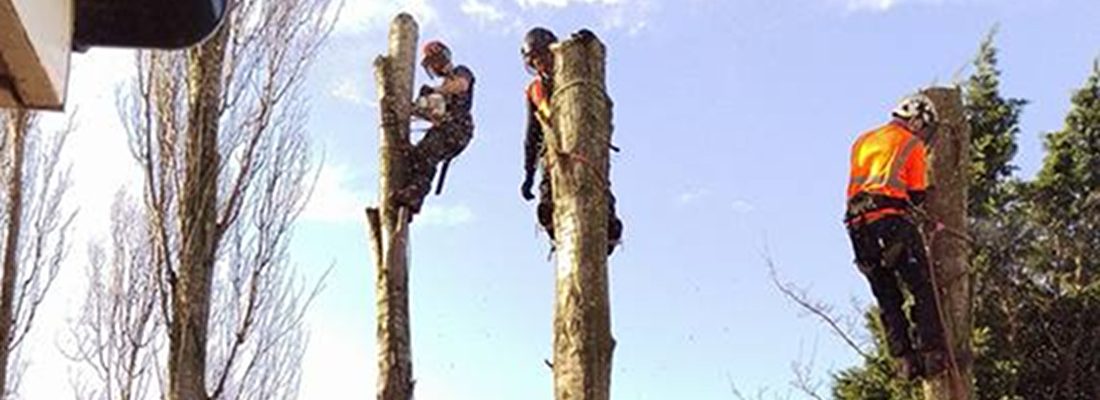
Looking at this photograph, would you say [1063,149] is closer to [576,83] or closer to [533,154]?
[533,154]

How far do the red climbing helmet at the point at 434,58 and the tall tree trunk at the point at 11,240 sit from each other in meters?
5.46

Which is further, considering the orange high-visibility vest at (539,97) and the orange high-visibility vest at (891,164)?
the orange high-visibility vest at (539,97)

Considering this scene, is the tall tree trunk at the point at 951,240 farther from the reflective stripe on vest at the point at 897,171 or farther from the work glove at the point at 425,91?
the work glove at the point at 425,91

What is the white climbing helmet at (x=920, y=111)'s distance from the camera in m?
5.16

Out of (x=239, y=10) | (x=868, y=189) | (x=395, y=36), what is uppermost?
(x=239, y=10)

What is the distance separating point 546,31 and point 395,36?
61.5 inches

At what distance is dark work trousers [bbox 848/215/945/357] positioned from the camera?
487cm

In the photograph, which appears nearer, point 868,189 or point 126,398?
point 868,189

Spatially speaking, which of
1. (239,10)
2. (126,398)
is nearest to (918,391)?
(239,10)

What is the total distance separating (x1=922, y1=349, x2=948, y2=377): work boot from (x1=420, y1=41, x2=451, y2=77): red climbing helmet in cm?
411

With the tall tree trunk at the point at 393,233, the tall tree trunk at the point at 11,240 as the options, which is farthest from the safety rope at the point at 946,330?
the tall tree trunk at the point at 11,240

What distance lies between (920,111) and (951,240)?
1.77 feet

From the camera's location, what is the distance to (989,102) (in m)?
11.8

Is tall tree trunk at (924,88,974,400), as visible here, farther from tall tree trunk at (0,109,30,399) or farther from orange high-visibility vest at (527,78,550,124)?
tall tree trunk at (0,109,30,399)
